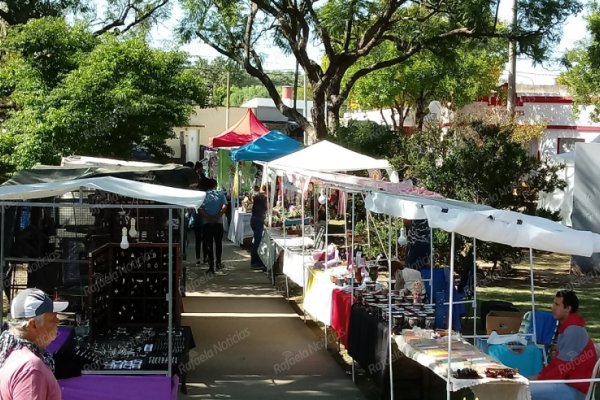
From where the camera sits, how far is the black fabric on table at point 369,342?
7.84m

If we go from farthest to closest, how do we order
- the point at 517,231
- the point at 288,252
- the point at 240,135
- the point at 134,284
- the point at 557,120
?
the point at 557,120
the point at 240,135
the point at 288,252
the point at 134,284
the point at 517,231

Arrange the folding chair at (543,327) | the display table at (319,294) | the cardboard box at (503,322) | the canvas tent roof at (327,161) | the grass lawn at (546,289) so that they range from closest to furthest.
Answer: the folding chair at (543,327)
the cardboard box at (503,322)
the display table at (319,294)
the grass lawn at (546,289)
the canvas tent roof at (327,161)

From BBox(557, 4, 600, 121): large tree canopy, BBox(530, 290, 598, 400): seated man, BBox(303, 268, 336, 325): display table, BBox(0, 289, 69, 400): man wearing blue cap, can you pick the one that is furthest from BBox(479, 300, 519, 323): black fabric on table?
BBox(557, 4, 600, 121): large tree canopy

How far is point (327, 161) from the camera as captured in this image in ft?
45.7

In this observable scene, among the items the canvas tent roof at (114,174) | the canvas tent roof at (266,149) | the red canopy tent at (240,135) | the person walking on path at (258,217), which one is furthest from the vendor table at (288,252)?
the red canopy tent at (240,135)

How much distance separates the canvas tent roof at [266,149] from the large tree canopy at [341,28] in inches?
110

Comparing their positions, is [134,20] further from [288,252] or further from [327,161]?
[288,252]

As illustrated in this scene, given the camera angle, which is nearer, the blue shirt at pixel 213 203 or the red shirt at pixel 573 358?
the red shirt at pixel 573 358

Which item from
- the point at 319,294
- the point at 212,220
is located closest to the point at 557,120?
the point at 212,220

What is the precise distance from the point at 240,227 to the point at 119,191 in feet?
42.7

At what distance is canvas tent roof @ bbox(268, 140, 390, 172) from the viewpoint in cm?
1369

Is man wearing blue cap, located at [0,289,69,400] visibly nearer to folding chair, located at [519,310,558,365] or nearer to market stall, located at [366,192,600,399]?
market stall, located at [366,192,600,399]

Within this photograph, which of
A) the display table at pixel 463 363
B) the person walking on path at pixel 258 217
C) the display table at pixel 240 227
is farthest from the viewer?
the display table at pixel 240 227

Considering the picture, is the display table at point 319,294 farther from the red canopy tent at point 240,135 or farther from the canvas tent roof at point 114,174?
the red canopy tent at point 240,135
